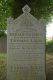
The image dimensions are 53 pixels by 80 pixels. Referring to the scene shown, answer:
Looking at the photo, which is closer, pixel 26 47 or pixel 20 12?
pixel 26 47

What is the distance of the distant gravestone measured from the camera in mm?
11742

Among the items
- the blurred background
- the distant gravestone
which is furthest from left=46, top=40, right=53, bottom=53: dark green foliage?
the distant gravestone

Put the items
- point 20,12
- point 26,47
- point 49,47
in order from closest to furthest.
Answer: point 26,47 → point 20,12 → point 49,47

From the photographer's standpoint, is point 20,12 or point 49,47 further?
point 49,47

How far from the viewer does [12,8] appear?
16.4 meters

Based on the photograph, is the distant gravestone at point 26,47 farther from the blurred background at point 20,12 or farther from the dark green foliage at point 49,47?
the dark green foliage at point 49,47

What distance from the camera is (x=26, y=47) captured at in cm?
1177

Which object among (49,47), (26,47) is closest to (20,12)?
(26,47)

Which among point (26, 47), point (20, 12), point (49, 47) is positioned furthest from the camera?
point (49, 47)

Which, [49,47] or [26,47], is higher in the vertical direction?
[26,47]

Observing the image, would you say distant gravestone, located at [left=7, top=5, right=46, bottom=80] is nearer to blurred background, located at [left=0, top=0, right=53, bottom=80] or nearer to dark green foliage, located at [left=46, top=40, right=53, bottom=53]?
blurred background, located at [left=0, top=0, right=53, bottom=80]

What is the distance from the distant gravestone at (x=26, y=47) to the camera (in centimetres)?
1174

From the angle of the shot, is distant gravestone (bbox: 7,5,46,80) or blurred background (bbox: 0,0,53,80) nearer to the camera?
distant gravestone (bbox: 7,5,46,80)

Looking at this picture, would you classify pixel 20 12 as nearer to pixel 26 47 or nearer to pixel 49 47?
pixel 26 47
